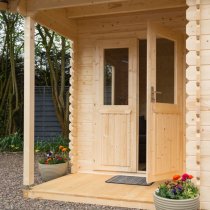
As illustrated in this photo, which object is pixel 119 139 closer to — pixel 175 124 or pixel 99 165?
pixel 99 165

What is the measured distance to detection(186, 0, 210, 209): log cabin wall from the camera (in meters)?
3.62

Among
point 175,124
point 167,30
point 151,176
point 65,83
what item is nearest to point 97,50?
point 167,30

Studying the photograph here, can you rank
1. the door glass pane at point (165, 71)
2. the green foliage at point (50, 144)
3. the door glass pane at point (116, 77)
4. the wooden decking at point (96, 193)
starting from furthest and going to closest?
the green foliage at point (50, 144)
the door glass pane at point (116, 77)
the door glass pane at point (165, 71)
the wooden decking at point (96, 193)

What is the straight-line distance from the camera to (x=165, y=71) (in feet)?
15.4

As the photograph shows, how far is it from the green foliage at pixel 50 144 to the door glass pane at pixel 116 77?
10.7ft

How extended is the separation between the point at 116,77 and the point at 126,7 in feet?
3.43

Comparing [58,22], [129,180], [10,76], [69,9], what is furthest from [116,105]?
[10,76]

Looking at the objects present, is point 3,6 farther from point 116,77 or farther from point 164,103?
point 164,103

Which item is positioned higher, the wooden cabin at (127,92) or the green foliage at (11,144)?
the wooden cabin at (127,92)

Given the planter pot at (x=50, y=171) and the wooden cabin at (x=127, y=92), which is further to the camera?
the planter pot at (x=50, y=171)

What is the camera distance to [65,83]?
9.43 metres

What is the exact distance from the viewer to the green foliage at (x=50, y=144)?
8420mm

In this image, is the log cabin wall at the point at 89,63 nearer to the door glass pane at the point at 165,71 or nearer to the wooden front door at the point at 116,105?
the wooden front door at the point at 116,105

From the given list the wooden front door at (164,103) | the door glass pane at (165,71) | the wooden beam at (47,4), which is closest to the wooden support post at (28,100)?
the wooden beam at (47,4)
